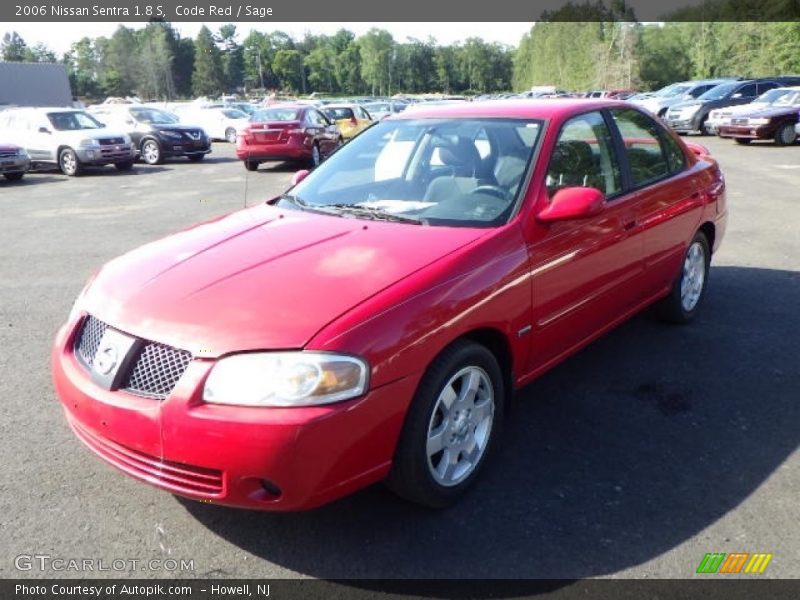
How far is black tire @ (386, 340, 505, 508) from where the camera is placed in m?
2.74

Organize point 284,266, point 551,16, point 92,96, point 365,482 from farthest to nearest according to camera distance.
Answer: point 92,96 < point 551,16 < point 284,266 < point 365,482

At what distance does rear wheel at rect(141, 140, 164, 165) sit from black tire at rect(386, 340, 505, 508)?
1935cm

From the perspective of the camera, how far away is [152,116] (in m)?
21.0

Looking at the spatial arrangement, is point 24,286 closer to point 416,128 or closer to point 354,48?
point 416,128

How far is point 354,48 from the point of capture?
413ft

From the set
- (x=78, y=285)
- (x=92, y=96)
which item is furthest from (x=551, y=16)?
(x=78, y=285)

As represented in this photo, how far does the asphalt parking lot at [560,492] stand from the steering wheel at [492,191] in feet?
4.04

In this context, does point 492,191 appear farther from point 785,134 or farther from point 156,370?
point 785,134

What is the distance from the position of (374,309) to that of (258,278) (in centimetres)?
61

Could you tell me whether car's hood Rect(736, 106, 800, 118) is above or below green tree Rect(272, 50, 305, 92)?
below

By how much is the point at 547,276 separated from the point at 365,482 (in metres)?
1.40

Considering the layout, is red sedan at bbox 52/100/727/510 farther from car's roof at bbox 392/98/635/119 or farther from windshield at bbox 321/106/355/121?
windshield at bbox 321/106/355/121

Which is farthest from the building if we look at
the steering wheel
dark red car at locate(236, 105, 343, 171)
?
the steering wheel

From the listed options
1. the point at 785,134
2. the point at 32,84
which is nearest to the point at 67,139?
the point at 785,134
